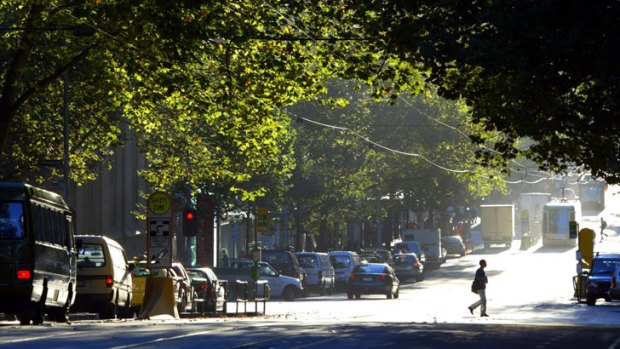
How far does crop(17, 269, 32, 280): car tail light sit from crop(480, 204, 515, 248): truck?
293 ft

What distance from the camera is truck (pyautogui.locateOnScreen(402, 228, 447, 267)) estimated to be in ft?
296

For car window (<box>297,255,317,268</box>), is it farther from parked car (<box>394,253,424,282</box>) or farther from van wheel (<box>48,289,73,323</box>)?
van wheel (<box>48,289,73,323</box>)

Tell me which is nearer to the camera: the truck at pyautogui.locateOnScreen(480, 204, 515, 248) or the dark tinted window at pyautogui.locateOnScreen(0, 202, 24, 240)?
the dark tinted window at pyautogui.locateOnScreen(0, 202, 24, 240)

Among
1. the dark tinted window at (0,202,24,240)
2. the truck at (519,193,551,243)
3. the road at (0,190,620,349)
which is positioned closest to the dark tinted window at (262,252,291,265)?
the road at (0,190,620,349)

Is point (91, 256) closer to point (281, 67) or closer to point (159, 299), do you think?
point (159, 299)

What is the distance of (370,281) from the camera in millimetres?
55375

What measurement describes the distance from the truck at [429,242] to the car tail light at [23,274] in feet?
222

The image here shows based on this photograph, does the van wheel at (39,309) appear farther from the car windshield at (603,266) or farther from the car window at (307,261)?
the car window at (307,261)

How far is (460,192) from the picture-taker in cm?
9419

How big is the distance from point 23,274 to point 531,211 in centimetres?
10929

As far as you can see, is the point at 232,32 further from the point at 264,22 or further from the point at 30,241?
the point at 30,241

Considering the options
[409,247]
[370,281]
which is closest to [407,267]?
[409,247]

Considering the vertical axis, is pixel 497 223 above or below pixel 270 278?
above

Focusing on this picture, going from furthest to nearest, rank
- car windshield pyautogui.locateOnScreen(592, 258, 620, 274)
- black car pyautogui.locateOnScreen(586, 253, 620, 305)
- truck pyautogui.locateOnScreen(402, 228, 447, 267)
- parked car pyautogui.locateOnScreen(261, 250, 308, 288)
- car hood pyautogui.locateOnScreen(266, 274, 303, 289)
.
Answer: truck pyautogui.locateOnScreen(402, 228, 447, 267) < parked car pyautogui.locateOnScreen(261, 250, 308, 288) < car hood pyautogui.locateOnScreen(266, 274, 303, 289) < car windshield pyautogui.locateOnScreen(592, 258, 620, 274) < black car pyautogui.locateOnScreen(586, 253, 620, 305)
